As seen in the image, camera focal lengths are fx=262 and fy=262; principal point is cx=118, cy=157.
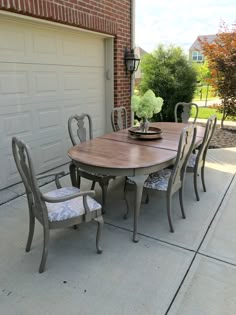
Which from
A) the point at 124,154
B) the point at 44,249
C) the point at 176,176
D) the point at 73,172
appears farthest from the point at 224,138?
the point at 44,249

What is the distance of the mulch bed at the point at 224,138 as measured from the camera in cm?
548

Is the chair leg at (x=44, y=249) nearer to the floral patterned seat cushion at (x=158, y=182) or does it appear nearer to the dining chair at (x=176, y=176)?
the dining chair at (x=176, y=176)

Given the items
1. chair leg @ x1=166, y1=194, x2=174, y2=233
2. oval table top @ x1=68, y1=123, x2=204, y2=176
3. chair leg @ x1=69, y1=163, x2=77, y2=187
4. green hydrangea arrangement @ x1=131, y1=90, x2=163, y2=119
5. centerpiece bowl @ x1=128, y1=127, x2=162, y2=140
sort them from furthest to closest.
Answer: centerpiece bowl @ x1=128, y1=127, x2=162, y2=140, green hydrangea arrangement @ x1=131, y1=90, x2=163, y2=119, chair leg @ x1=69, y1=163, x2=77, y2=187, chair leg @ x1=166, y1=194, x2=174, y2=233, oval table top @ x1=68, y1=123, x2=204, y2=176

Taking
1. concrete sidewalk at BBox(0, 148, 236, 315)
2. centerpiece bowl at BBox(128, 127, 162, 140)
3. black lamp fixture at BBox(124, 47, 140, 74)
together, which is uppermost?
black lamp fixture at BBox(124, 47, 140, 74)

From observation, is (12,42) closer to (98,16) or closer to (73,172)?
(98,16)

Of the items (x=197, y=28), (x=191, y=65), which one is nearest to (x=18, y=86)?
(x=191, y=65)

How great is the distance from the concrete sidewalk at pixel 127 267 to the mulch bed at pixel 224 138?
280 centimetres

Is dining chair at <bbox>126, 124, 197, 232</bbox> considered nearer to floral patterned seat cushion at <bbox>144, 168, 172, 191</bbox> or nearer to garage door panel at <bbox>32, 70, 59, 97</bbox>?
floral patterned seat cushion at <bbox>144, 168, 172, 191</bbox>

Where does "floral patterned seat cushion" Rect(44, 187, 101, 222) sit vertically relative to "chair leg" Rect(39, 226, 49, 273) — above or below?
above

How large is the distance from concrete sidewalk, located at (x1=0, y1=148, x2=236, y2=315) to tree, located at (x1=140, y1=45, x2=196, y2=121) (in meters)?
4.33

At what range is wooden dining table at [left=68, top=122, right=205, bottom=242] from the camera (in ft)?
7.29

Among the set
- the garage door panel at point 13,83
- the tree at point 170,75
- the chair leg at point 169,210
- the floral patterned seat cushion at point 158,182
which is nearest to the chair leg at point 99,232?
the floral patterned seat cushion at point 158,182

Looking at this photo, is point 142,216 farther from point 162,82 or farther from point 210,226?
point 162,82

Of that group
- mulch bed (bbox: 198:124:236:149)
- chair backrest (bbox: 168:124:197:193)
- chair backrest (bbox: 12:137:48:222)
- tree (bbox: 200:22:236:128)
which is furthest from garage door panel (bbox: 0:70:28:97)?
tree (bbox: 200:22:236:128)
